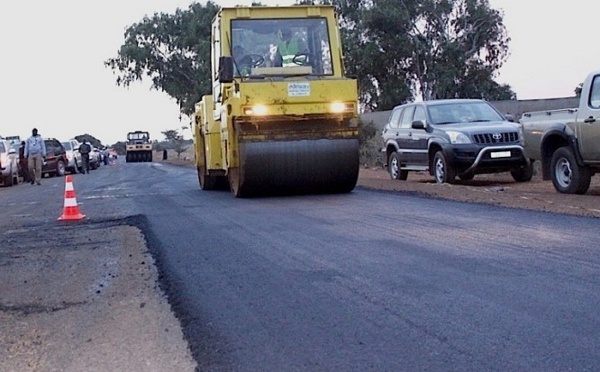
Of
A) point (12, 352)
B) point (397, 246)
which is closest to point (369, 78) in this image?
point (397, 246)

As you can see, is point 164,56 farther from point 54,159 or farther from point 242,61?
point 242,61

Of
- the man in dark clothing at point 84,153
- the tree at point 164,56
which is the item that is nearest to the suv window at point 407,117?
the man in dark clothing at point 84,153

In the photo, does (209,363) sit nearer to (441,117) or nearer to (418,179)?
(441,117)

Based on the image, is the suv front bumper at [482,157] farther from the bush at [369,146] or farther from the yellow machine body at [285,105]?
the bush at [369,146]

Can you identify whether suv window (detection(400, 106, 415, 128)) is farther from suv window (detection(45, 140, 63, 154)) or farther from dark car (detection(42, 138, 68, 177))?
suv window (detection(45, 140, 63, 154))

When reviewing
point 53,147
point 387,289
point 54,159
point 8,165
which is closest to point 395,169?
point 8,165

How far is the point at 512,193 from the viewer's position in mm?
16734

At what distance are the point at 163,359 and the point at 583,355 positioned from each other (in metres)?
2.36

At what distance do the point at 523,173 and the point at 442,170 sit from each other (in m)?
1.86

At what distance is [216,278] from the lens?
7.87m

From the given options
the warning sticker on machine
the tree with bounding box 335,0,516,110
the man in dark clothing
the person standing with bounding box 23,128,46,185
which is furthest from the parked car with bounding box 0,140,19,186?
the tree with bounding box 335,0,516,110

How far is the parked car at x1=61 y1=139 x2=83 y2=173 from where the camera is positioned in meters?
42.7

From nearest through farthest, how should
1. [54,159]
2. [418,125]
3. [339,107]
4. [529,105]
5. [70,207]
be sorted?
[70,207] < [339,107] < [418,125] < [529,105] < [54,159]

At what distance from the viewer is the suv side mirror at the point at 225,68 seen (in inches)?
627
